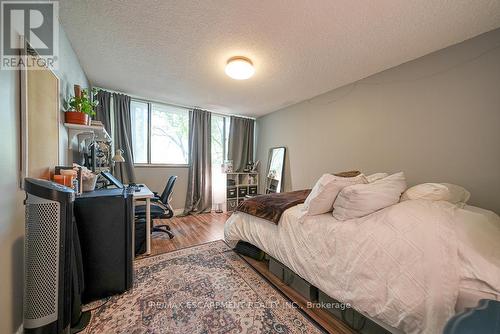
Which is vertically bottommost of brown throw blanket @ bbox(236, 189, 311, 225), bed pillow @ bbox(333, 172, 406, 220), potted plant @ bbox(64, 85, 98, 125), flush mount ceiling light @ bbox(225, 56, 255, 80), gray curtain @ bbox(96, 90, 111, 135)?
brown throw blanket @ bbox(236, 189, 311, 225)

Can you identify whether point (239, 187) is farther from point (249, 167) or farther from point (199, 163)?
point (199, 163)


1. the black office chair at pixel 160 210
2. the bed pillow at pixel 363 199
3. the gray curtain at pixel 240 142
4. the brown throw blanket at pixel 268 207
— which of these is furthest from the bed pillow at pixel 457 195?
the gray curtain at pixel 240 142

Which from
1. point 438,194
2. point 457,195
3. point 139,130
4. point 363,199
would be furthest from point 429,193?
point 139,130

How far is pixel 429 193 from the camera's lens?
5.03 ft

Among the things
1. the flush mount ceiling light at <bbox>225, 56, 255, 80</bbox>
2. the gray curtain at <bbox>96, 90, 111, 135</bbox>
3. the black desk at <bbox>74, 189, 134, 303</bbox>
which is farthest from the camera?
the gray curtain at <bbox>96, 90, 111, 135</bbox>

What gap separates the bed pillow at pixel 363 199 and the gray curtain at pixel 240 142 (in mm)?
3315

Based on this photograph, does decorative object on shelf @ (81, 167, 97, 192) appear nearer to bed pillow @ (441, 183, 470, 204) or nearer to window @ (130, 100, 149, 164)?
window @ (130, 100, 149, 164)

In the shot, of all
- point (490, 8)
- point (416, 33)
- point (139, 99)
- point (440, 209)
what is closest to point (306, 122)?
point (416, 33)

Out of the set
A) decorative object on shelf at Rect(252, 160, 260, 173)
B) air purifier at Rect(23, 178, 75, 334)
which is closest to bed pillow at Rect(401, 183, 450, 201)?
air purifier at Rect(23, 178, 75, 334)

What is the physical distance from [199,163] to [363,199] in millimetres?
3377

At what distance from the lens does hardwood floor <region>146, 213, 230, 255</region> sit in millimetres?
2508

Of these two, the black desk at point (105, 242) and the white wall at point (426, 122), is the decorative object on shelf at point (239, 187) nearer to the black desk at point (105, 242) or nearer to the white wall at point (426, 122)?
the white wall at point (426, 122)

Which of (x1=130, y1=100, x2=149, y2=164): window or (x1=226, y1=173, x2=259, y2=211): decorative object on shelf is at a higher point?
(x1=130, y1=100, x2=149, y2=164): window

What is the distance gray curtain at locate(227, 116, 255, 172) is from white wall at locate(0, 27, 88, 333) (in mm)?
3602
